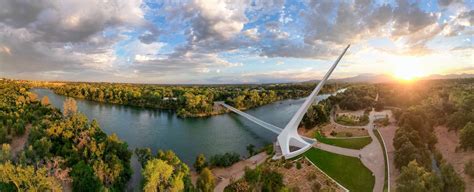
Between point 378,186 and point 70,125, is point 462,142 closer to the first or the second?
point 378,186

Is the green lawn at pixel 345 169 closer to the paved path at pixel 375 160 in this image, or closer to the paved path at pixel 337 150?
the paved path at pixel 375 160

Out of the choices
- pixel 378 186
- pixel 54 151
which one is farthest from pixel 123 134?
pixel 378 186

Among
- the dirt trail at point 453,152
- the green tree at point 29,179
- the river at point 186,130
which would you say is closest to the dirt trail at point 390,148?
the dirt trail at point 453,152

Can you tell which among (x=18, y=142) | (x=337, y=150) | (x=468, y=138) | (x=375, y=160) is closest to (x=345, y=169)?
(x=375, y=160)

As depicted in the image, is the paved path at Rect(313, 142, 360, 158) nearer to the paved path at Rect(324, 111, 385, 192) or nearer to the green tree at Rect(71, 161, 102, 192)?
the paved path at Rect(324, 111, 385, 192)

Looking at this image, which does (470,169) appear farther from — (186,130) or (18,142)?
(18,142)

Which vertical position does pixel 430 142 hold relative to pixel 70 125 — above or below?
below
